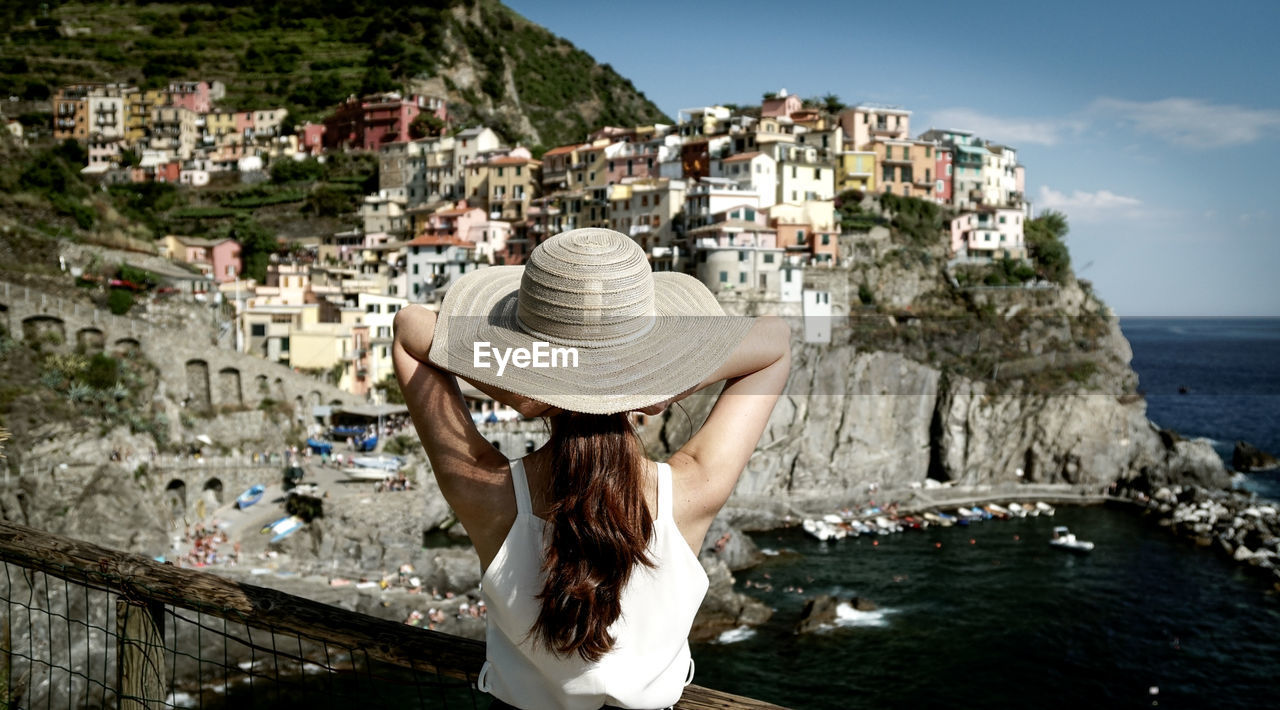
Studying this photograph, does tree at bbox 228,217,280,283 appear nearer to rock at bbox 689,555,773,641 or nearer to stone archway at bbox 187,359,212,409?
stone archway at bbox 187,359,212,409

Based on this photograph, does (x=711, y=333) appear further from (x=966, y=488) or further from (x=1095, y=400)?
(x=1095, y=400)

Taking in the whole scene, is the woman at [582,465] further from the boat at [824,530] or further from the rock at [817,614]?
the boat at [824,530]

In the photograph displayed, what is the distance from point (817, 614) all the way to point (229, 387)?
50.8 feet

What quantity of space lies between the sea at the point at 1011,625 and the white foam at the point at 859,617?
0.05 m

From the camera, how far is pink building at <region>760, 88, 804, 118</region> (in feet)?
128

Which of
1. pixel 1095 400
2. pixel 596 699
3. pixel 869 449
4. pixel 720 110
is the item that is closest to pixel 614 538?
pixel 596 699

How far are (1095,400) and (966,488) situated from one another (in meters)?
5.43

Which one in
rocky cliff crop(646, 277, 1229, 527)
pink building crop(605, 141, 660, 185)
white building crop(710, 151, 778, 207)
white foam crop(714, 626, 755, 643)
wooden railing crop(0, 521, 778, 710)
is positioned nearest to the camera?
wooden railing crop(0, 521, 778, 710)

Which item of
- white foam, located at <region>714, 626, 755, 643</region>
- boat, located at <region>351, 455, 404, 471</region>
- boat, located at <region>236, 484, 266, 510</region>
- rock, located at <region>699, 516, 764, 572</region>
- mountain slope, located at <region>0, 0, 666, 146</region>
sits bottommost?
white foam, located at <region>714, 626, 755, 643</region>

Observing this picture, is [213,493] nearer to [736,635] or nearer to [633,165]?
[736,635]

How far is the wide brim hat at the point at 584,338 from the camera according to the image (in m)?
1.23

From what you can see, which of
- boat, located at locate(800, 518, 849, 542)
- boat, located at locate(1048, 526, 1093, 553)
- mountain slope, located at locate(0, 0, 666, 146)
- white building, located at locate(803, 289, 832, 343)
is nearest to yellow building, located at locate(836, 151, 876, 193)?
white building, located at locate(803, 289, 832, 343)

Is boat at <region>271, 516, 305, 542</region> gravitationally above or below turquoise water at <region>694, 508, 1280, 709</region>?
above

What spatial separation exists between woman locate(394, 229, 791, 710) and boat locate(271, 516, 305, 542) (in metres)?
18.7
